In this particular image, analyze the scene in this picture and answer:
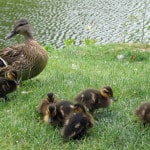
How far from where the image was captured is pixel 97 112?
6.03 metres

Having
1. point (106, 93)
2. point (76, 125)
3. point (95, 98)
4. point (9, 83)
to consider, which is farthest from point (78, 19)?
point (76, 125)

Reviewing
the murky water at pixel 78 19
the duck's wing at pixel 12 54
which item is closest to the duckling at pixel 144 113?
the duck's wing at pixel 12 54

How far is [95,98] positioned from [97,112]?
1.27 ft

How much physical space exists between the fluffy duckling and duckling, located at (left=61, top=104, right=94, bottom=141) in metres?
0.14

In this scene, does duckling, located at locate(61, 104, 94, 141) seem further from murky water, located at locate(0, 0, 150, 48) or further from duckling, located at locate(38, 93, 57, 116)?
murky water, located at locate(0, 0, 150, 48)

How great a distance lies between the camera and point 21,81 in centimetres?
770

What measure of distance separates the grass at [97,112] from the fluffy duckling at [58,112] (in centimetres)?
12

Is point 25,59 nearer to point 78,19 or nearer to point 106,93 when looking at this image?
point 106,93

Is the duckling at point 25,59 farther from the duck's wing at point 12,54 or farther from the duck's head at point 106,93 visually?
the duck's head at point 106,93

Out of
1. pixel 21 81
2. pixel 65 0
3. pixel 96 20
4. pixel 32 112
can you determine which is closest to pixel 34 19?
pixel 96 20

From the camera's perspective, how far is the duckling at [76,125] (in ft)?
16.0

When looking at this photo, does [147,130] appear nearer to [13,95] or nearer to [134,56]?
[13,95]

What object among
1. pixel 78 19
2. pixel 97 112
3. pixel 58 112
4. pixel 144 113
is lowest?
pixel 78 19

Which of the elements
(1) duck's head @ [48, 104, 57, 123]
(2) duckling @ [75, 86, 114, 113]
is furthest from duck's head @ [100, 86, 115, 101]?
(1) duck's head @ [48, 104, 57, 123]
